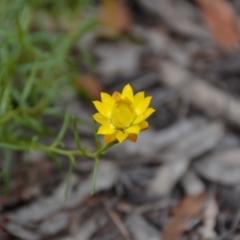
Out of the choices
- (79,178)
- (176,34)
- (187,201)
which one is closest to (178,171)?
(187,201)

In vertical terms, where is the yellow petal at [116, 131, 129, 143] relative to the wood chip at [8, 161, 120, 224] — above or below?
above

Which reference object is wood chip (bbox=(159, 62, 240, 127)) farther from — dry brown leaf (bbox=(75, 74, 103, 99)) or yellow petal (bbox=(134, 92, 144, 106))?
yellow petal (bbox=(134, 92, 144, 106))

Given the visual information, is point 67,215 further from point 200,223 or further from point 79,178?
point 200,223

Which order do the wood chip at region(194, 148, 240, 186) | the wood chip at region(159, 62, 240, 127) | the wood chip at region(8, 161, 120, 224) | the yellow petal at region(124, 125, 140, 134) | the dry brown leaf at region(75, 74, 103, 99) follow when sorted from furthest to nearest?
1. the dry brown leaf at region(75, 74, 103, 99)
2. the wood chip at region(159, 62, 240, 127)
3. the wood chip at region(194, 148, 240, 186)
4. the wood chip at region(8, 161, 120, 224)
5. the yellow petal at region(124, 125, 140, 134)

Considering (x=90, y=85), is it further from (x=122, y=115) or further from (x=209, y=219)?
(x=122, y=115)

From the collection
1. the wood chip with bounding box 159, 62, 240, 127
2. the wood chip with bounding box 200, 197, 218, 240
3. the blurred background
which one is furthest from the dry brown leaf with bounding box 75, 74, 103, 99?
the wood chip with bounding box 200, 197, 218, 240

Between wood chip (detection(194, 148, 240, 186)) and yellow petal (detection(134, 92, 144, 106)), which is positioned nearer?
yellow petal (detection(134, 92, 144, 106))
